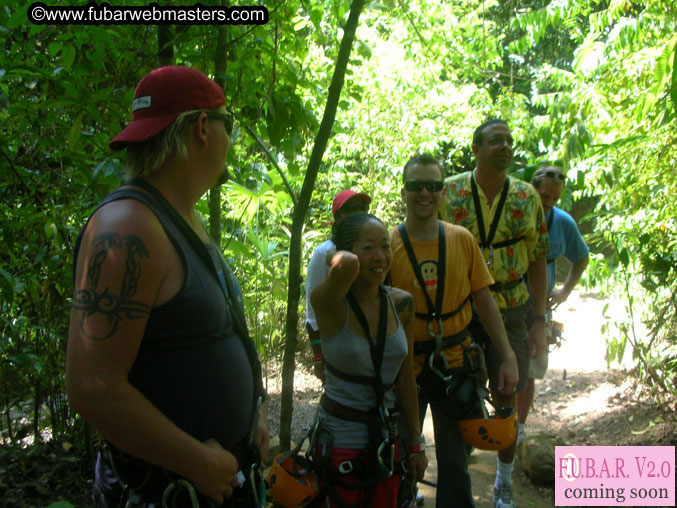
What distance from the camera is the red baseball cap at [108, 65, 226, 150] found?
4.99 ft

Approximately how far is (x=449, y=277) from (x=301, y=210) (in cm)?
87

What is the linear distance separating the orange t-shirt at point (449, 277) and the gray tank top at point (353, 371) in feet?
1.47

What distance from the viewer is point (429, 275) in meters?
2.83

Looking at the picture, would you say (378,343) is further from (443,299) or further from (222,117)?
(222,117)

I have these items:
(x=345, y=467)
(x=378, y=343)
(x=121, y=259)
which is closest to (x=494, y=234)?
(x=378, y=343)

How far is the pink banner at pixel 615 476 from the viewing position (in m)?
3.34

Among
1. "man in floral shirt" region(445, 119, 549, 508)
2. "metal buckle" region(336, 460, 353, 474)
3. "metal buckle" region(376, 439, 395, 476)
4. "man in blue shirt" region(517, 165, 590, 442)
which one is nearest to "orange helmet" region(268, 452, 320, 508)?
"metal buckle" region(336, 460, 353, 474)

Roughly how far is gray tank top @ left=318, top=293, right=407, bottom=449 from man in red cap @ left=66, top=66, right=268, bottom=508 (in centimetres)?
66

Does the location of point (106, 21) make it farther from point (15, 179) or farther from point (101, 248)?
point (101, 248)

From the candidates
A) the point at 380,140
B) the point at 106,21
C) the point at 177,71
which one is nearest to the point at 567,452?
the point at 177,71

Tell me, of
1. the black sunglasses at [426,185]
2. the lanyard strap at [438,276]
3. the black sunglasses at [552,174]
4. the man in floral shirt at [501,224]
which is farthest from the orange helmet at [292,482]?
the black sunglasses at [552,174]

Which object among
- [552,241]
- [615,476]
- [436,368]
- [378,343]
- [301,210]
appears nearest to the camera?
[378,343]

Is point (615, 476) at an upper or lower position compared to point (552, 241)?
lower

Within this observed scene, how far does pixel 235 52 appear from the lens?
2.91m
